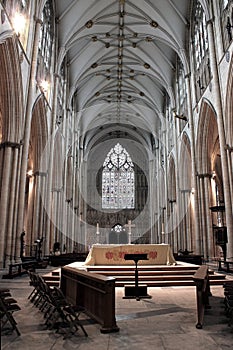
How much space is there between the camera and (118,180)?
39500 millimetres

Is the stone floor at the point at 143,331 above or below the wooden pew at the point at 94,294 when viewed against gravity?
below

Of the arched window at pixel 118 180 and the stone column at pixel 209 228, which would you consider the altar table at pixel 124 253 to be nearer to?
the stone column at pixel 209 228

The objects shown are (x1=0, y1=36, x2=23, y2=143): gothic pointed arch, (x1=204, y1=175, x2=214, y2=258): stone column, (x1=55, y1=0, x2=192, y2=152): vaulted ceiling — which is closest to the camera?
(x1=0, y1=36, x2=23, y2=143): gothic pointed arch

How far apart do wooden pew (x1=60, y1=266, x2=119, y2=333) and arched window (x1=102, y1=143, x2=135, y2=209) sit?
31.2 meters

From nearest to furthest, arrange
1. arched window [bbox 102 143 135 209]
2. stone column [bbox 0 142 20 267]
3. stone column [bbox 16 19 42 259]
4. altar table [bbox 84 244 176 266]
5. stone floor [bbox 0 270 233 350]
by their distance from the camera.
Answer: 1. stone floor [bbox 0 270 233 350]
2. altar table [bbox 84 244 176 266]
3. stone column [bbox 0 142 20 267]
4. stone column [bbox 16 19 42 259]
5. arched window [bbox 102 143 135 209]

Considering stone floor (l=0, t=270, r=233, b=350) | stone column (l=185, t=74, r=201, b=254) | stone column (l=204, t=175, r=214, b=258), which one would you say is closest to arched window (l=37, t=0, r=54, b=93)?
stone column (l=185, t=74, r=201, b=254)

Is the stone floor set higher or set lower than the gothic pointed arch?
lower

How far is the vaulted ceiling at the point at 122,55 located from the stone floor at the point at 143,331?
1808cm

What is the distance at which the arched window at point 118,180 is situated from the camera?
3853cm

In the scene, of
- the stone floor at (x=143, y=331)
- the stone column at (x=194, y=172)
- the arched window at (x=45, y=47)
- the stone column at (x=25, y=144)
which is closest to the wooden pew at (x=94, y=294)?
the stone floor at (x=143, y=331)

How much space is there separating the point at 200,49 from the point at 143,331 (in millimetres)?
17608

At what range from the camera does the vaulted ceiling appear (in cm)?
1994

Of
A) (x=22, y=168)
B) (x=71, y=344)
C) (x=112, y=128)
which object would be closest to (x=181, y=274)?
(x=71, y=344)

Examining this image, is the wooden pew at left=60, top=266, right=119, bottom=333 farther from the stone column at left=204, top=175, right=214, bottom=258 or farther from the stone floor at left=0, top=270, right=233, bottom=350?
the stone column at left=204, top=175, right=214, bottom=258
